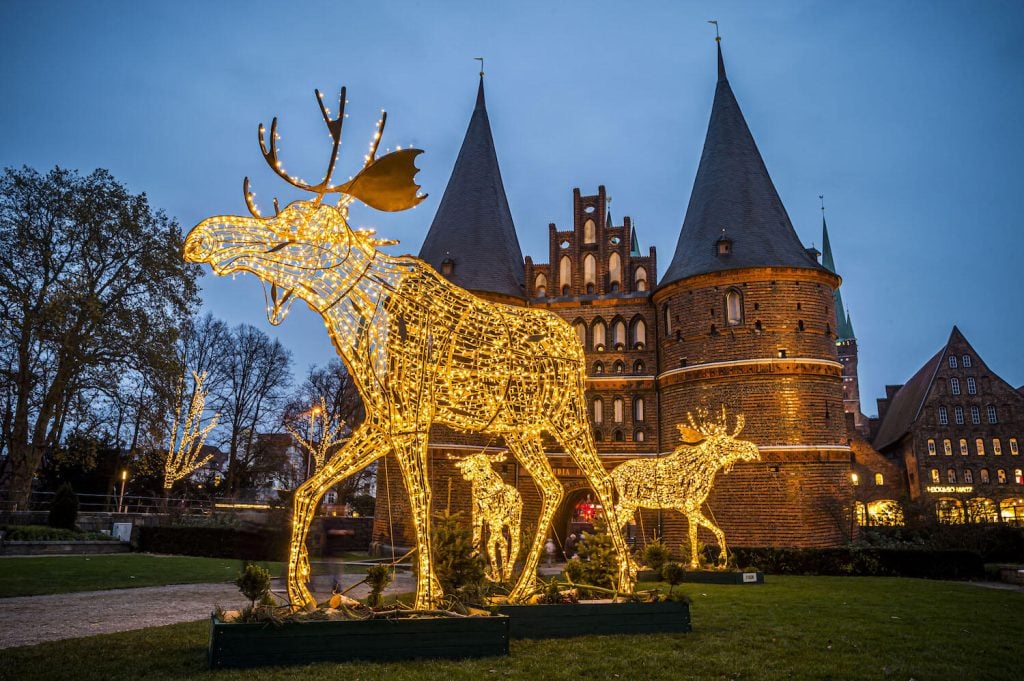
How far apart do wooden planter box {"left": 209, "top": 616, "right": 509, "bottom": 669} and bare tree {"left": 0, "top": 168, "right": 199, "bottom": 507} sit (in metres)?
15.3

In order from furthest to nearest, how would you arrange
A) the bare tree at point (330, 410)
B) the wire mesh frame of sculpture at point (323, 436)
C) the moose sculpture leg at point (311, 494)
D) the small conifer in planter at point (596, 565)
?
the bare tree at point (330, 410) → the wire mesh frame of sculpture at point (323, 436) → the small conifer in planter at point (596, 565) → the moose sculpture leg at point (311, 494)

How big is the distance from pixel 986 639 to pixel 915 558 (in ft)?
40.6

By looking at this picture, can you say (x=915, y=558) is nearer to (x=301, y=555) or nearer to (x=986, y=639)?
(x=986, y=639)

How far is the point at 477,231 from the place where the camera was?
29.2 meters

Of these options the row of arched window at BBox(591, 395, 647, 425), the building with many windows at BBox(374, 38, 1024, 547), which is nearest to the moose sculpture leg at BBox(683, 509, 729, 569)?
the building with many windows at BBox(374, 38, 1024, 547)

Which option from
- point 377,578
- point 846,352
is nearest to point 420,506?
point 377,578

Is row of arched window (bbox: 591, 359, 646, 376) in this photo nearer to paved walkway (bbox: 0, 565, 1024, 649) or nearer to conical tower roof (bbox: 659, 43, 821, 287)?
conical tower roof (bbox: 659, 43, 821, 287)

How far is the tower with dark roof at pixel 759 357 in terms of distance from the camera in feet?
74.3

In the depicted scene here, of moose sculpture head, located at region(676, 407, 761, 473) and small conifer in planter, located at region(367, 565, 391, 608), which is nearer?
small conifer in planter, located at region(367, 565, 391, 608)

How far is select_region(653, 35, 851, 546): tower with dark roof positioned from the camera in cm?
2266

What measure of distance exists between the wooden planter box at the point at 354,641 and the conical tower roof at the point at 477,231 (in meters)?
20.3

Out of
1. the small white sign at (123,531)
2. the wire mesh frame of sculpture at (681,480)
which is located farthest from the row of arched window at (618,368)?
the small white sign at (123,531)

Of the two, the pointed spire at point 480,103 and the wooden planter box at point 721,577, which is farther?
the pointed spire at point 480,103

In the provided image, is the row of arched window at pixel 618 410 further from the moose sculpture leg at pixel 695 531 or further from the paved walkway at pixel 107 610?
the paved walkway at pixel 107 610
